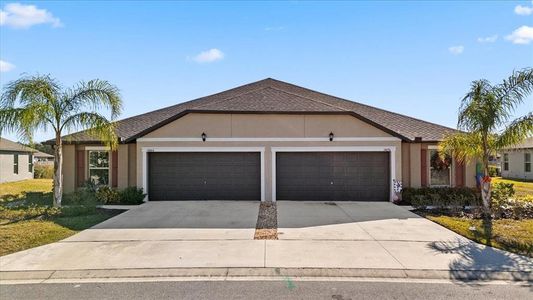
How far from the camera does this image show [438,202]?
14.3 m

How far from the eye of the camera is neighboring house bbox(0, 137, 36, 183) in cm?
2606

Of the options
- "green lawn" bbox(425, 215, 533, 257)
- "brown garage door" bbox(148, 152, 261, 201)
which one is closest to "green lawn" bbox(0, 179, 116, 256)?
"brown garage door" bbox(148, 152, 261, 201)

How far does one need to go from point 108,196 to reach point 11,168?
17579mm

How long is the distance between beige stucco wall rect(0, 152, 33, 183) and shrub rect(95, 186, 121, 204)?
15.8 m

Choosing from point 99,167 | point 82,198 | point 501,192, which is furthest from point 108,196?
point 501,192

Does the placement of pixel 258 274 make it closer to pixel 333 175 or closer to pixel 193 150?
pixel 333 175

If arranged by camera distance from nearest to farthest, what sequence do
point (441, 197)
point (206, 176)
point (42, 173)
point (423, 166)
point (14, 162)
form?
point (441, 197), point (206, 176), point (423, 166), point (14, 162), point (42, 173)

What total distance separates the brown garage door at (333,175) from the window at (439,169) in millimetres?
2517

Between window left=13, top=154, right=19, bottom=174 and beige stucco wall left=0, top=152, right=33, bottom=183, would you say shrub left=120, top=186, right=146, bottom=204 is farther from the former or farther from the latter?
window left=13, top=154, right=19, bottom=174

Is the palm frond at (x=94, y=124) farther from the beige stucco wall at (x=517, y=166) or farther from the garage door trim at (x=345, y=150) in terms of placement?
the beige stucco wall at (x=517, y=166)

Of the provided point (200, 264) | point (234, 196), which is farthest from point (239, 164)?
point (200, 264)

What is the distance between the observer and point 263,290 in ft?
19.3

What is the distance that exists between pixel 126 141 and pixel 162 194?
109 inches

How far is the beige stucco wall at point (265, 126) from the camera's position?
15.5 meters
